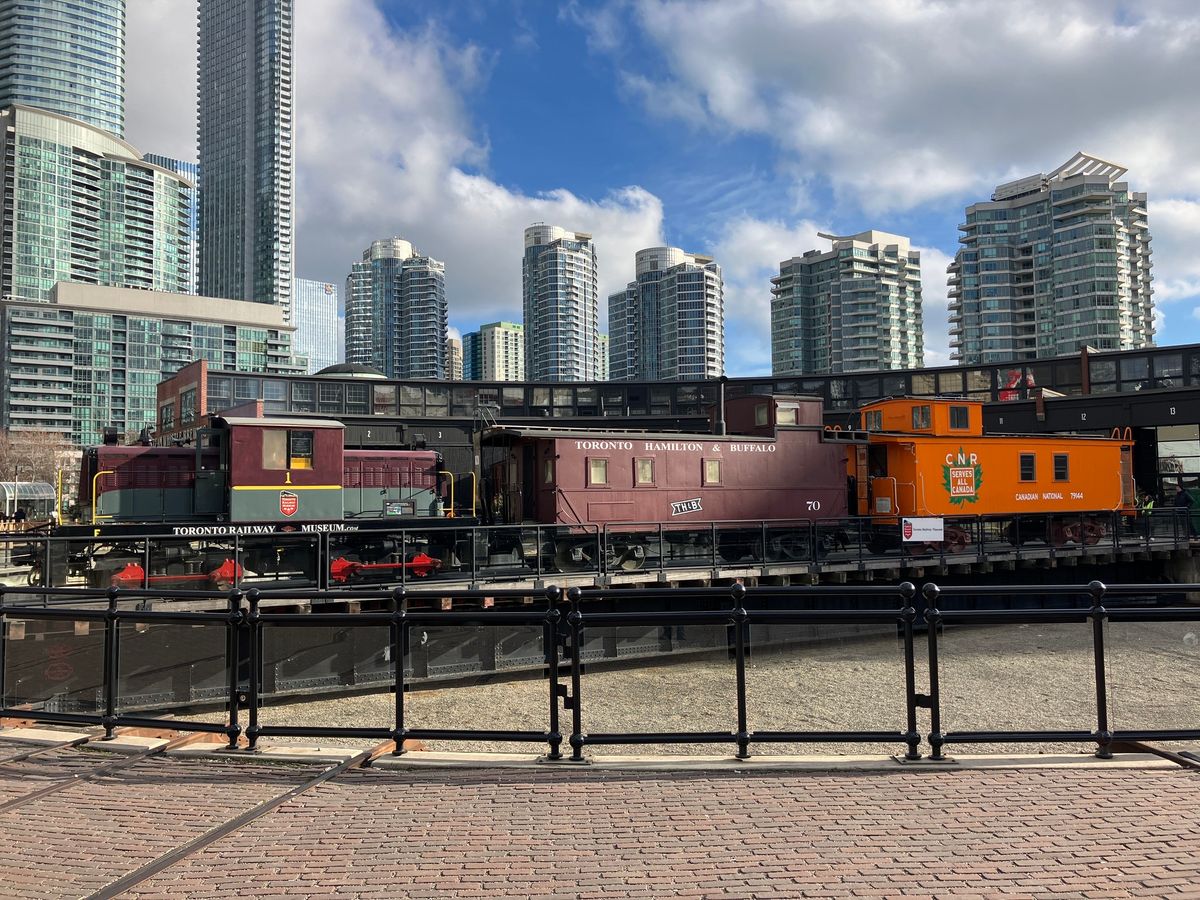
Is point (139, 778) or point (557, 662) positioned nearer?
point (139, 778)

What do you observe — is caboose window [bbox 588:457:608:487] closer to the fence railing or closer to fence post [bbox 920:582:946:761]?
the fence railing

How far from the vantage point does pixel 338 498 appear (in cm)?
1953

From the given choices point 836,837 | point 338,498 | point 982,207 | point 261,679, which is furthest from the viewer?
point 982,207

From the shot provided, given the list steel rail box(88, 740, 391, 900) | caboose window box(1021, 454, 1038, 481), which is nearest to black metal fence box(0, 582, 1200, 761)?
steel rail box(88, 740, 391, 900)

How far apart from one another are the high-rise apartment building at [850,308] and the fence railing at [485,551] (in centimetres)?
14083

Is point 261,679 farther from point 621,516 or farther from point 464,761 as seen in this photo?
point 621,516

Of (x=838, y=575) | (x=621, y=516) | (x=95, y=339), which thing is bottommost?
(x=838, y=575)

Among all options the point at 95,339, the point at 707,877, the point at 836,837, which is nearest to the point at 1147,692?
the point at 836,837

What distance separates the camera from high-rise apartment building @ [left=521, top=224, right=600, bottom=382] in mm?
176875

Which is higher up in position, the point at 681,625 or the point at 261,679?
the point at 681,625

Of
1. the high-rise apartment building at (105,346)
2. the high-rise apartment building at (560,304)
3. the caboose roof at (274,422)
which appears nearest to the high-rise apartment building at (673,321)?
the high-rise apartment building at (560,304)

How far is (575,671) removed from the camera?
639cm

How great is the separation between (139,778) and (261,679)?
1.22m

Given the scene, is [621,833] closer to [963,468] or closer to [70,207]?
[963,468]
